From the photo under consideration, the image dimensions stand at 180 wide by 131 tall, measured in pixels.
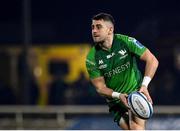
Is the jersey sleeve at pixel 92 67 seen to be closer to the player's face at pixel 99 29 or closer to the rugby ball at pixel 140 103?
the player's face at pixel 99 29

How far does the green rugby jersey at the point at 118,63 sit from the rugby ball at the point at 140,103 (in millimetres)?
408

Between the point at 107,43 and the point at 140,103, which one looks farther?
the point at 107,43

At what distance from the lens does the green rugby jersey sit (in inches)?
339

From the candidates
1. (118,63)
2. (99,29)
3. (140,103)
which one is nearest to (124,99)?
(140,103)

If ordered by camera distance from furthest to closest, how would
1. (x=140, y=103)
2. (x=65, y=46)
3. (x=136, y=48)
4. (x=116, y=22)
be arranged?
(x=65, y=46)
(x=116, y=22)
(x=136, y=48)
(x=140, y=103)

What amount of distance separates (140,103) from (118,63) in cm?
58

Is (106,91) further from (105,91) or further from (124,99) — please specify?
(124,99)

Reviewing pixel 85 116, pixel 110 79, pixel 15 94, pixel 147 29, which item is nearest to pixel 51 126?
pixel 85 116

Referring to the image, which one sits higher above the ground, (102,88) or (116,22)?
(116,22)

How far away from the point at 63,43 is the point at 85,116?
8.09 feet

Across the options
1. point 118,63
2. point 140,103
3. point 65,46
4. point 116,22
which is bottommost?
point 65,46

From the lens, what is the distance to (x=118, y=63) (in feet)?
28.3

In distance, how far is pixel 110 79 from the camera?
8727 mm

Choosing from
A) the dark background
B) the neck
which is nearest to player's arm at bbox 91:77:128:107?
the neck
